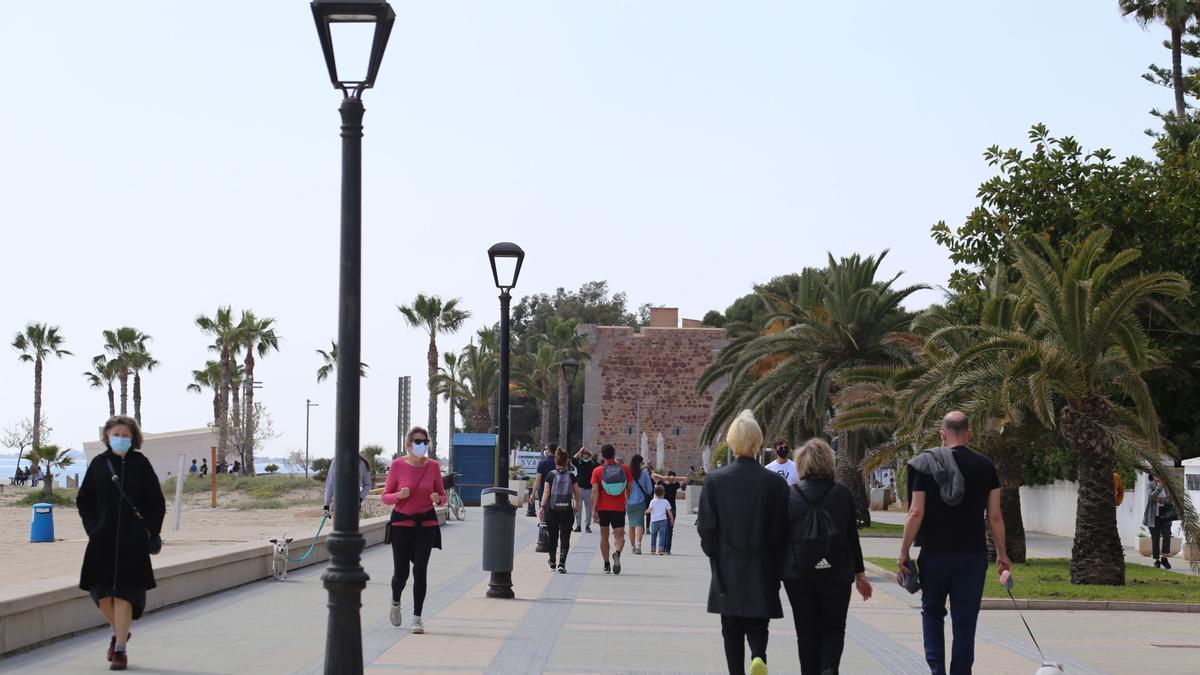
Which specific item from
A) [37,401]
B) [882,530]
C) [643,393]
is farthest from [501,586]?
[37,401]

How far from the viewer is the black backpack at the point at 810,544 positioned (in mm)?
8188

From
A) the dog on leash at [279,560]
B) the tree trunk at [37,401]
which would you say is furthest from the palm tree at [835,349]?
the tree trunk at [37,401]

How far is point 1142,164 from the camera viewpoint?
2967 cm

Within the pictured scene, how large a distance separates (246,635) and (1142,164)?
76.4 feet

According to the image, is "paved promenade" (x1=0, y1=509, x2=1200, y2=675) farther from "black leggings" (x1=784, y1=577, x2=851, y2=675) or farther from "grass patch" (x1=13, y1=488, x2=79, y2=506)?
"grass patch" (x1=13, y1=488, x2=79, y2=506)

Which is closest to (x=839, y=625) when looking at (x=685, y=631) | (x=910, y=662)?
(x=910, y=662)

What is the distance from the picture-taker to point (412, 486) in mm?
12172

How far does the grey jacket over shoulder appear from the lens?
8617 millimetres

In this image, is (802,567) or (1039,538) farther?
(1039,538)

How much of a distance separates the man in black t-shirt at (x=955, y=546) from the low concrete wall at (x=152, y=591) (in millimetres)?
5840

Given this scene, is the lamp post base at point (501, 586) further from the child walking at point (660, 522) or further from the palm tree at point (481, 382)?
the palm tree at point (481, 382)

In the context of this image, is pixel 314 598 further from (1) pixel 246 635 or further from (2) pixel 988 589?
(2) pixel 988 589

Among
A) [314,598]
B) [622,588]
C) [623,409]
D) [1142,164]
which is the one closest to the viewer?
[314,598]

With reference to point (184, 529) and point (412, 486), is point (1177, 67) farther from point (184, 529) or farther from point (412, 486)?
point (412, 486)
